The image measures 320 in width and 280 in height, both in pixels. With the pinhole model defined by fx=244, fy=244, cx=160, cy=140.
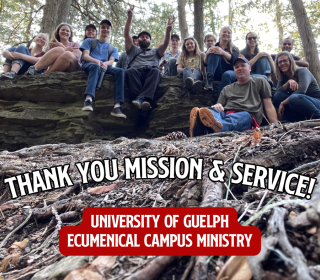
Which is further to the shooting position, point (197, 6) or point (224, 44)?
point (197, 6)

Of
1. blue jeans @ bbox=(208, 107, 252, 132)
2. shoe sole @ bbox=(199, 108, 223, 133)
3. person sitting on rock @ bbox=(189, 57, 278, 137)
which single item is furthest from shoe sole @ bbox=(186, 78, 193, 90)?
shoe sole @ bbox=(199, 108, 223, 133)

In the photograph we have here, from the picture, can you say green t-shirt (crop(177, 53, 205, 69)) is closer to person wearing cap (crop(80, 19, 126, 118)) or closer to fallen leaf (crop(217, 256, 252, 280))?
person wearing cap (crop(80, 19, 126, 118))

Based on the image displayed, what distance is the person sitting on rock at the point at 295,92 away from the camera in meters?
4.38

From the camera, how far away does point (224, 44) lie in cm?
586

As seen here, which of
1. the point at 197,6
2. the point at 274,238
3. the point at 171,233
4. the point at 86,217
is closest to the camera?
the point at 274,238

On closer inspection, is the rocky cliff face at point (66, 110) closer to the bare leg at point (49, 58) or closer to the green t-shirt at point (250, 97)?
the bare leg at point (49, 58)

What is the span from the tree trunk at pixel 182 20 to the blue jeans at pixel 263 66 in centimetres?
427

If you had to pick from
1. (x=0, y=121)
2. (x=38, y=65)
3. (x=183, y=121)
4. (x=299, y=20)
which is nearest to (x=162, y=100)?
(x=183, y=121)

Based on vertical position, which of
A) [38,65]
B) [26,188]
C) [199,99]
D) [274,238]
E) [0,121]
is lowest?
[26,188]

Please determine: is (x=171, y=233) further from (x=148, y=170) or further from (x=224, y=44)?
(x=224, y=44)

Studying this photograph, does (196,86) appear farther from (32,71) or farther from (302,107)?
(32,71)

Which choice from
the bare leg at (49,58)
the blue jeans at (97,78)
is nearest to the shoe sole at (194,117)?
the blue jeans at (97,78)

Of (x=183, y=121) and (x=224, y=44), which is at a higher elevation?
(x=224, y=44)

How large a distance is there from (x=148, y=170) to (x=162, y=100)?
13.4 ft
